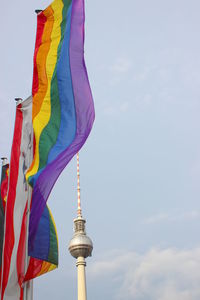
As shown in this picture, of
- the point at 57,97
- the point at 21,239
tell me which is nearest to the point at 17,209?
the point at 21,239

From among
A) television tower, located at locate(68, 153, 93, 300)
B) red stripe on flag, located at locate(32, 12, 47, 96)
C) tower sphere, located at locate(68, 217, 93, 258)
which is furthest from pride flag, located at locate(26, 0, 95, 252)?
tower sphere, located at locate(68, 217, 93, 258)

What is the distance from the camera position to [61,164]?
38.2ft

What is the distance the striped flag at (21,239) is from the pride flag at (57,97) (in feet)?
1.37

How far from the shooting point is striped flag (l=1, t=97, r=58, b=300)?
1178cm

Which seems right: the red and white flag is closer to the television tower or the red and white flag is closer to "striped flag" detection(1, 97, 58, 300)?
"striped flag" detection(1, 97, 58, 300)

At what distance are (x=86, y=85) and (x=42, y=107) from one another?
1.27 meters

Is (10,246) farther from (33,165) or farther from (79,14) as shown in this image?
(79,14)

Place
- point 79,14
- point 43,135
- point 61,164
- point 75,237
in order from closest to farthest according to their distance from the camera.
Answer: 1. point 61,164
2. point 43,135
3. point 79,14
4. point 75,237

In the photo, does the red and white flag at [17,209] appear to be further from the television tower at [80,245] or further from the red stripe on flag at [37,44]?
the television tower at [80,245]

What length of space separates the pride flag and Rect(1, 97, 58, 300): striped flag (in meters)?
0.42

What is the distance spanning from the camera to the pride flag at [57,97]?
11672 mm

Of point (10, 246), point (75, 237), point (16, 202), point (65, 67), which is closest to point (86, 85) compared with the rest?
point (65, 67)

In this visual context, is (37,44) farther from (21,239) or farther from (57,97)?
(21,239)

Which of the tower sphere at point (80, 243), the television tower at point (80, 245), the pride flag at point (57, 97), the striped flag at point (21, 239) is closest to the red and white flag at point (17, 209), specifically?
the striped flag at point (21, 239)
